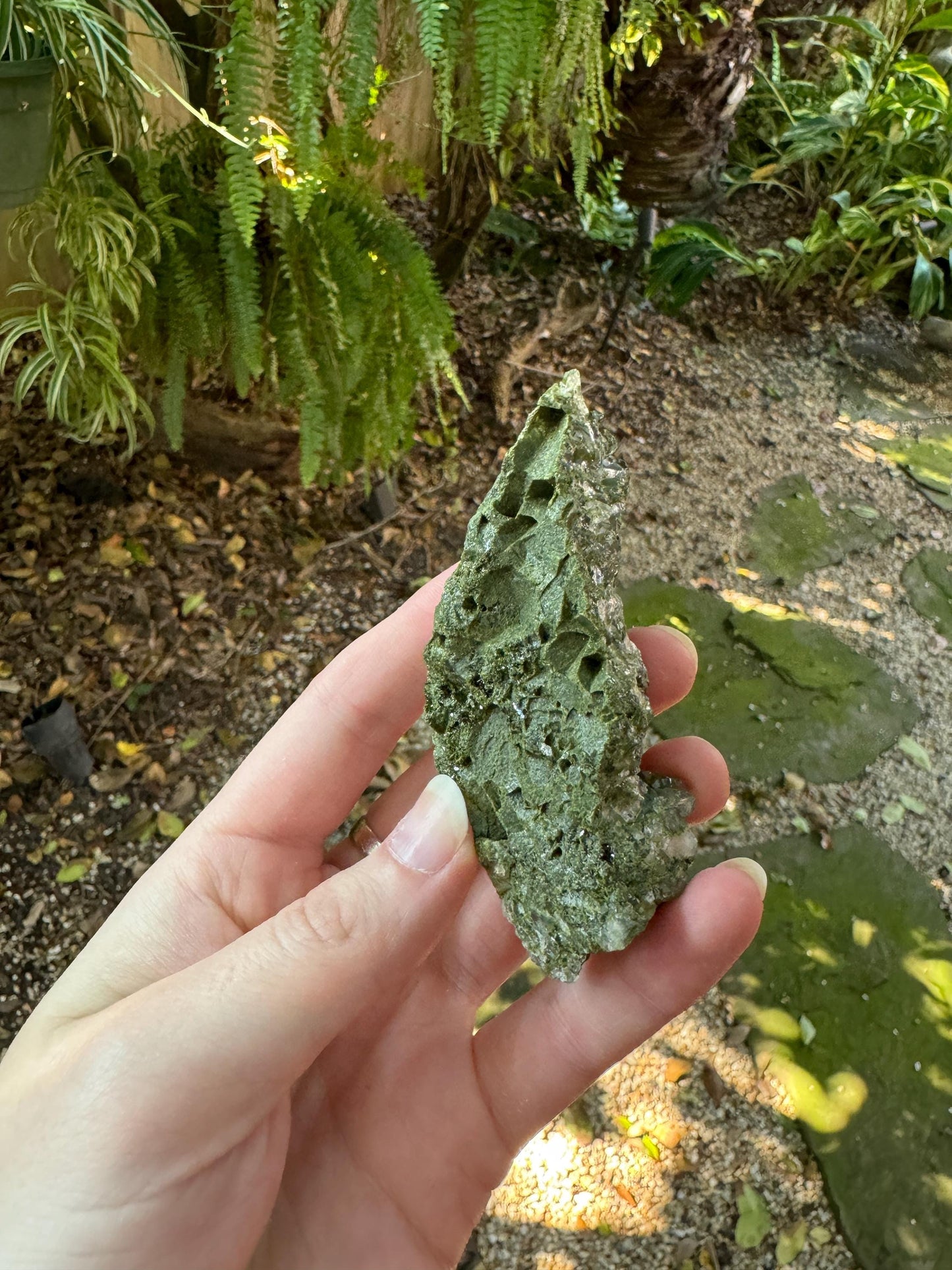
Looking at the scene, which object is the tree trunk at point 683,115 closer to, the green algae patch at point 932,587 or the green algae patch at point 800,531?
the green algae patch at point 800,531

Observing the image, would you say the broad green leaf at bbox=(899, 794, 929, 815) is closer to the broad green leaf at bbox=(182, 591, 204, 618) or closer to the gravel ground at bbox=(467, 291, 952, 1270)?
the gravel ground at bbox=(467, 291, 952, 1270)

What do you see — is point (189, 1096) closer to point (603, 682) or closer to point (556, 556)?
point (603, 682)

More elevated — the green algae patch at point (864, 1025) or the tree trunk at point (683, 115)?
the tree trunk at point (683, 115)

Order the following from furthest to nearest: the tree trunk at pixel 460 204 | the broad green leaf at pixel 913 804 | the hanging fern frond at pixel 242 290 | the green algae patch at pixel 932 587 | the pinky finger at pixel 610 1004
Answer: the green algae patch at pixel 932 587
the tree trunk at pixel 460 204
the broad green leaf at pixel 913 804
the hanging fern frond at pixel 242 290
the pinky finger at pixel 610 1004

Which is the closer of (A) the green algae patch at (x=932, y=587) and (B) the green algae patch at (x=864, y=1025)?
(B) the green algae patch at (x=864, y=1025)

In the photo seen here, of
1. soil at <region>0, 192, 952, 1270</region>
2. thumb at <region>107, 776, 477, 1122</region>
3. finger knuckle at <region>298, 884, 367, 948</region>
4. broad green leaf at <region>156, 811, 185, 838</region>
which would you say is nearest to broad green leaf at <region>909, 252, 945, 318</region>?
soil at <region>0, 192, 952, 1270</region>

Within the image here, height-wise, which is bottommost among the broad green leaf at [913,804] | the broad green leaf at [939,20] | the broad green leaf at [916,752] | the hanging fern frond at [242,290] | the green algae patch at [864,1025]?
the green algae patch at [864,1025]

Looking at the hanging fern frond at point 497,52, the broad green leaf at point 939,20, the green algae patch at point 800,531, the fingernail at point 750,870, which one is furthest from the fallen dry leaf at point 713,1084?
the broad green leaf at point 939,20
